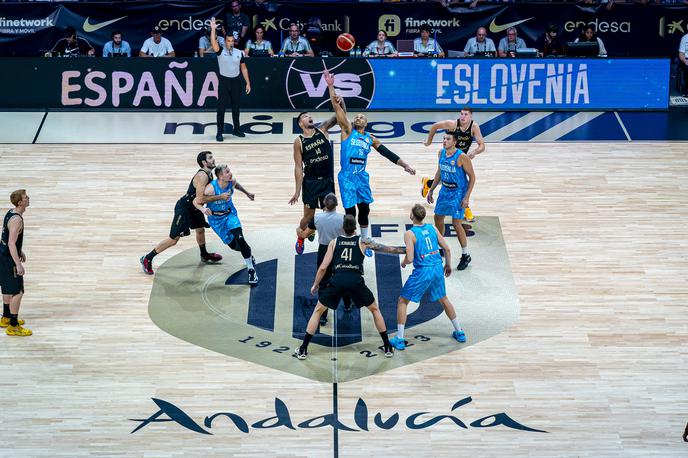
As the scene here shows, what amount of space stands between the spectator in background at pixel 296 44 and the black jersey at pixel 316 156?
28.6 ft

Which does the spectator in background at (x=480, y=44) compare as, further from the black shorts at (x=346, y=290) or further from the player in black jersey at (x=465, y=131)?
the black shorts at (x=346, y=290)

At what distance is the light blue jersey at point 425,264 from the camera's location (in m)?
13.4

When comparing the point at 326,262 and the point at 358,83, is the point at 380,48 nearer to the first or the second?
the point at 358,83

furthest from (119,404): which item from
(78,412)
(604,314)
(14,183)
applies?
(14,183)

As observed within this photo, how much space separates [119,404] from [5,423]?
4.08 ft

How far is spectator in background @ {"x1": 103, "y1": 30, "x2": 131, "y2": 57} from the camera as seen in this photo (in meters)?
23.8

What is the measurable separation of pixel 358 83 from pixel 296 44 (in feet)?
7.27

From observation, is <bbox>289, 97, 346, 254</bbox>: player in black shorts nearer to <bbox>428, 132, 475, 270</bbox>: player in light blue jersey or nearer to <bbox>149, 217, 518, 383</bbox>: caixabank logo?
<bbox>149, 217, 518, 383</bbox>: caixabank logo

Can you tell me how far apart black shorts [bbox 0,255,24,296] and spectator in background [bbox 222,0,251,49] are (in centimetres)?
1264

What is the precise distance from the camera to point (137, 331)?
1420 cm

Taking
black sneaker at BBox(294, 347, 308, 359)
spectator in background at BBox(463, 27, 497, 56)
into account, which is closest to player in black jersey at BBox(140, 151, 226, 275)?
black sneaker at BBox(294, 347, 308, 359)

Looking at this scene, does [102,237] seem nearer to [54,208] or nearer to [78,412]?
[54,208]

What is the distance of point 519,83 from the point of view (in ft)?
75.7

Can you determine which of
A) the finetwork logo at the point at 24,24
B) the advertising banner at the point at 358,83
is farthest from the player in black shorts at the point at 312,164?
the finetwork logo at the point at 24,24
